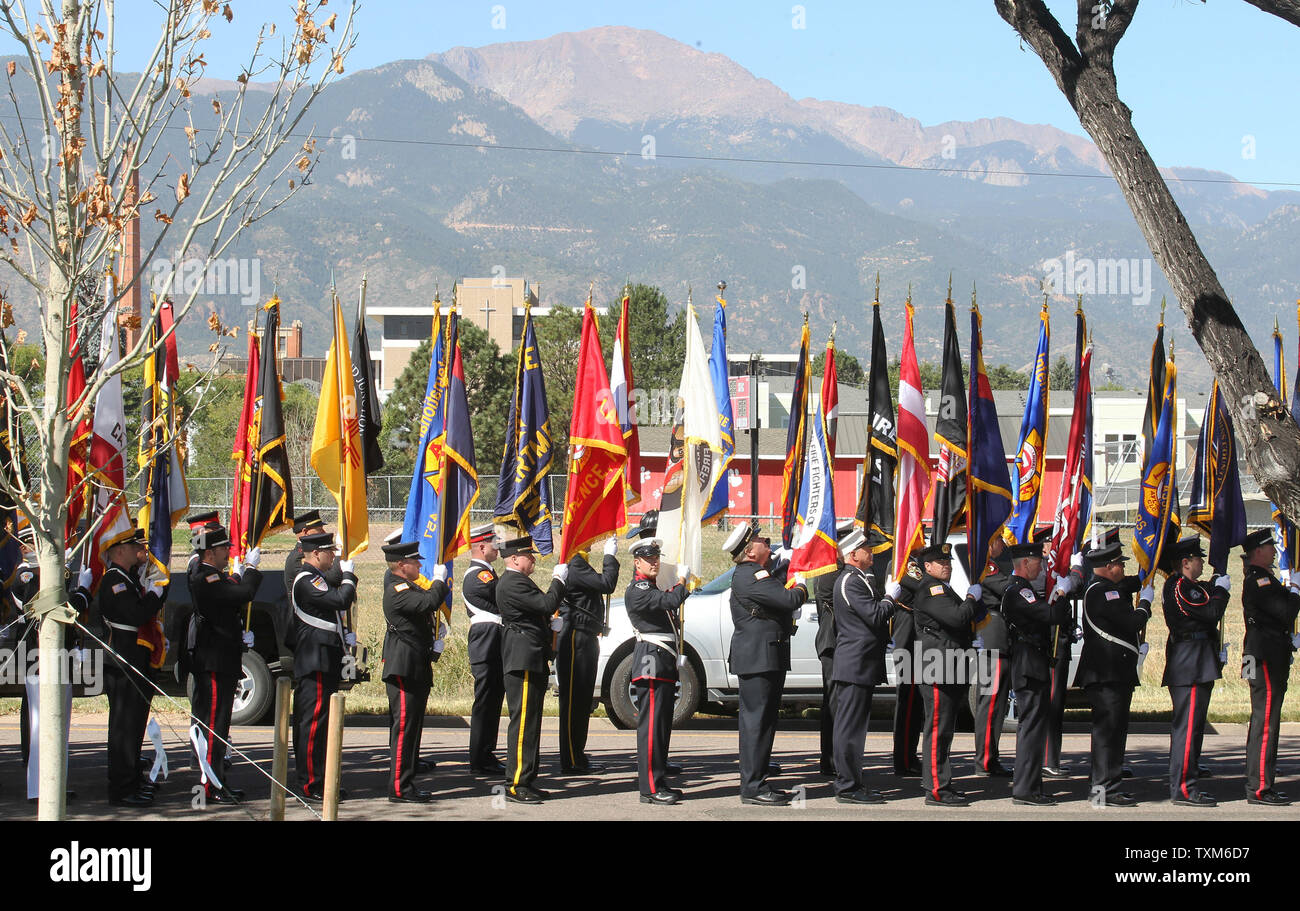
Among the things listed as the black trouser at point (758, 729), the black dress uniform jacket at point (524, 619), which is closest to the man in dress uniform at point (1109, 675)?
the black trouser at point (758, 729)

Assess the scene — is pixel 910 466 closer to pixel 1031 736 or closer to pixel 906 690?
pixel 906 690

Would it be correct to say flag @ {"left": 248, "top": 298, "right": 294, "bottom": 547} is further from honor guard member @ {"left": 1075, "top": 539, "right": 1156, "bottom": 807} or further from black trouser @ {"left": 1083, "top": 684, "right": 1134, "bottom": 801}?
black trouser @ {"left": 1083, "top": 684, "right": 1134, "bottom": 801}

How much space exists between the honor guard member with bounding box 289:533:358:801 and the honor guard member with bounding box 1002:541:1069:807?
14.5ft

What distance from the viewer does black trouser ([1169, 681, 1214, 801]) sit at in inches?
382

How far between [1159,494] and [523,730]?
18.3 ft

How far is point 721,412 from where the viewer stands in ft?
37.8

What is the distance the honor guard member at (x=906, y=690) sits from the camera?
1062 centimetres

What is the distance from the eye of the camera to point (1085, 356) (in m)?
11.4

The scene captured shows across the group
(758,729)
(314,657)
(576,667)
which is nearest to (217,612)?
(314,657)

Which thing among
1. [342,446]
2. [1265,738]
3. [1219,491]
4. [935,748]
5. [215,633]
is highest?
[342,446]

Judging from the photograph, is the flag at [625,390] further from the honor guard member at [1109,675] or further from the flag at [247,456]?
the honor guard member at [1109,675]

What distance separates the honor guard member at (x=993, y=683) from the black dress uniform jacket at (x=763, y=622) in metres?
1.81

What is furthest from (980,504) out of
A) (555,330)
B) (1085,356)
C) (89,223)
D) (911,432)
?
(555,330)
